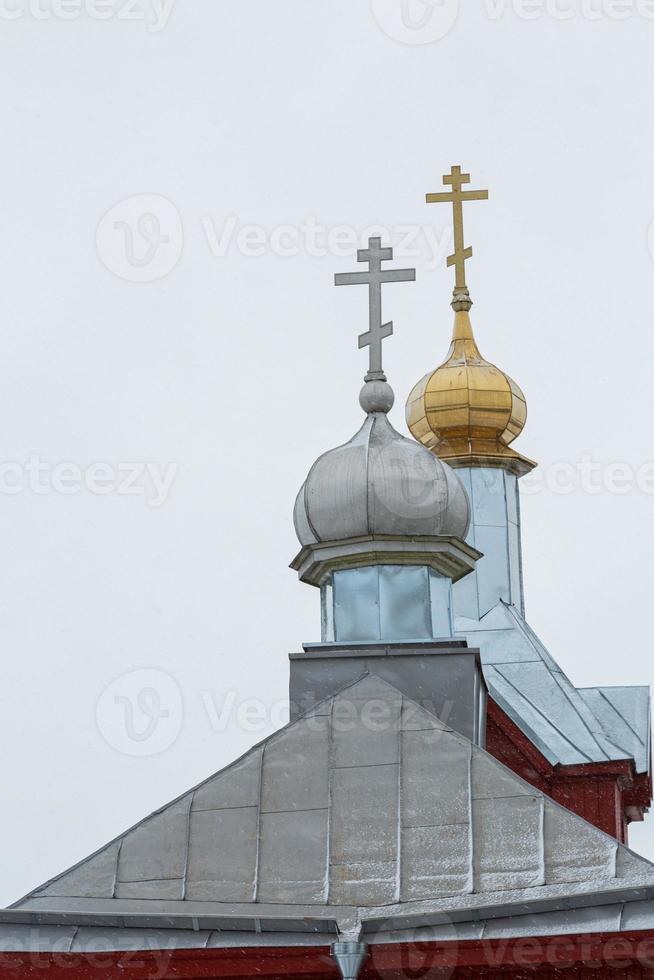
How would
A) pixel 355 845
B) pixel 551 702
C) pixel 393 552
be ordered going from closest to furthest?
pixel 355 845
pixel 393 552
pixel 551 702

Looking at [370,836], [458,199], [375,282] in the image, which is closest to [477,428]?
[458,199]

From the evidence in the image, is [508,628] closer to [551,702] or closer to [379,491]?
[551,702]

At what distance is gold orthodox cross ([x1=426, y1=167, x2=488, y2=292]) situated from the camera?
74.0 feet

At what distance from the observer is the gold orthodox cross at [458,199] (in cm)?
2256

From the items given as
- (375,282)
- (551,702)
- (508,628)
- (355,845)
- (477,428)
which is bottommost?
(355,845)

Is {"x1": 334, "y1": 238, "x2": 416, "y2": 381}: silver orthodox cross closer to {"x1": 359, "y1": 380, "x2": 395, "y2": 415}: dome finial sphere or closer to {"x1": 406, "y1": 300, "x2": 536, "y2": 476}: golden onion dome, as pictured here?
{"x1": 359, "y1": 380, "x2": 395, "y2": 415}: dome finial sphere

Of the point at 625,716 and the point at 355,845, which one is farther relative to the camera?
the point at 625,716

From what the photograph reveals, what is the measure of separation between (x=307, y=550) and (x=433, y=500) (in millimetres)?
1066

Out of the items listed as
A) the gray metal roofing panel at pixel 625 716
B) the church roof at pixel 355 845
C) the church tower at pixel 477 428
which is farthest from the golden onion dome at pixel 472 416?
the church roof at pixel 355 845

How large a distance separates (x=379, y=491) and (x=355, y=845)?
3.36 m

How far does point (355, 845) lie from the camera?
13773mm

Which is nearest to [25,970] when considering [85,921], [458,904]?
[85,921]

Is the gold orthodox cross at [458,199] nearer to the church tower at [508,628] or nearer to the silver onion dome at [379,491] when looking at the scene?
the church tower at [508,628]

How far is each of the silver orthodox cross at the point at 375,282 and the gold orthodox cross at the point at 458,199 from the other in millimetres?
5318
